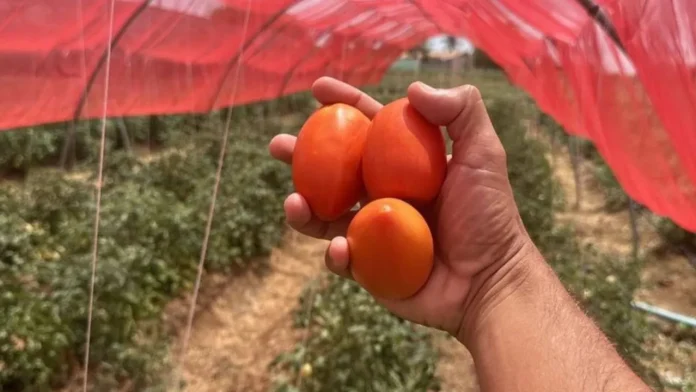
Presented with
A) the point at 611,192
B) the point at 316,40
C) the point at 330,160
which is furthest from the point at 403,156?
the point at 316,40

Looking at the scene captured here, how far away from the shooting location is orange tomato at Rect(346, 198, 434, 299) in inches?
46.4

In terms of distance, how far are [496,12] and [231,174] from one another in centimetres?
235

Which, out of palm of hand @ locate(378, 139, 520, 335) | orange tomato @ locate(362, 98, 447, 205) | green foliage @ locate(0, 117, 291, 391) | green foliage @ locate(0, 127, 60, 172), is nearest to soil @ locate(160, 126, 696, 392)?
green foliage @ locate(0, 117, 291, 391)

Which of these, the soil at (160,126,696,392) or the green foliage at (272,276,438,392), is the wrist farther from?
the soil at (160,126,696,392)

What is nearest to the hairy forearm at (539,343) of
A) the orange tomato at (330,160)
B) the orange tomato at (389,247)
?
the orange tomato at (389,247)

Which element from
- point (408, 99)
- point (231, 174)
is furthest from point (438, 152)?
point (231, 174)

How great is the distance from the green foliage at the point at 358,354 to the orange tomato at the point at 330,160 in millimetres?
1633

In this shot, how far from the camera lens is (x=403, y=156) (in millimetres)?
1211

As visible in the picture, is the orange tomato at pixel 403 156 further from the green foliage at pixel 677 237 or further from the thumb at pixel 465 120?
the green foliage at pixel 677 237

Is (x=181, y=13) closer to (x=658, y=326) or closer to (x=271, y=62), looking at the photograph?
(x=271, y=62)

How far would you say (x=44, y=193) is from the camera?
13.7 ft

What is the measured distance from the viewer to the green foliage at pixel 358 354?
112 inches

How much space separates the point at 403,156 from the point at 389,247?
171 mm

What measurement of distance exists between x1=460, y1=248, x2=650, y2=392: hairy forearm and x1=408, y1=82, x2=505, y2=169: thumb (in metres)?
0.24
